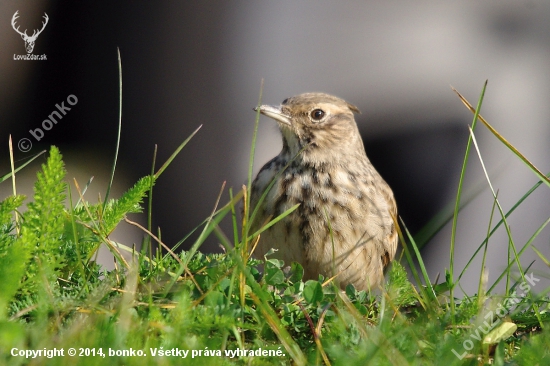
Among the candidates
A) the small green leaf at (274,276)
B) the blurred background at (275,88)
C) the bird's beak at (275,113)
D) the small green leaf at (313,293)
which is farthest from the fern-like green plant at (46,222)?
the blurred background at (275,88)

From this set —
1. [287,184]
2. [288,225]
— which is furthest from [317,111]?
[288,225]

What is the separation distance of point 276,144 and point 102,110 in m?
1.77

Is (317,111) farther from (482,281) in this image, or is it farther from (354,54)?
(354,54)

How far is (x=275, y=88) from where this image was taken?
748 centimetres

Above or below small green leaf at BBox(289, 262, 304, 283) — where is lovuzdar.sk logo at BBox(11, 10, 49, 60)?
above

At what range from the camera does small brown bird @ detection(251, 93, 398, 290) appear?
432cm

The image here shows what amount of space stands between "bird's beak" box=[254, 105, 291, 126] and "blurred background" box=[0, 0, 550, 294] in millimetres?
2134

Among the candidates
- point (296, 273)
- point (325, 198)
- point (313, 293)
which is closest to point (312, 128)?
point (325, 198)

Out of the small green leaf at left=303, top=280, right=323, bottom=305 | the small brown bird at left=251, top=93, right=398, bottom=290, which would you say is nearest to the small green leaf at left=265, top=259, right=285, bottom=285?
the small green leaf at left=303, top=280, right=323, bottom=305

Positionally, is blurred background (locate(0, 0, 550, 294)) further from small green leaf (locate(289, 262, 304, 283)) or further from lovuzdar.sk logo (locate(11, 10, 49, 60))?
small green leaf (locate(289, 262, 304, 283))

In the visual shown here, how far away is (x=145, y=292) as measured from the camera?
9.64ft

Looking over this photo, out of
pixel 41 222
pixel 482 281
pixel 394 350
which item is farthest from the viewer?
pixel 482 281

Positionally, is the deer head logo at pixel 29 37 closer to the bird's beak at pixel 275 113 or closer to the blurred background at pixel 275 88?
the blurred background at pixel 275 88

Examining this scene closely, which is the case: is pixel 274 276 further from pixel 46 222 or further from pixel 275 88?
pixel 275 88
